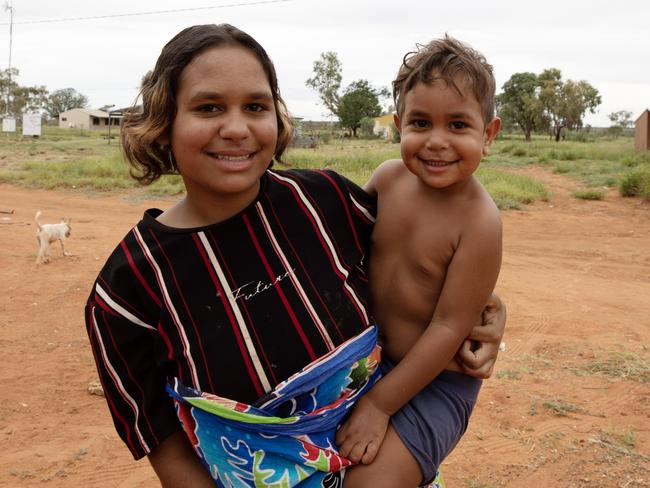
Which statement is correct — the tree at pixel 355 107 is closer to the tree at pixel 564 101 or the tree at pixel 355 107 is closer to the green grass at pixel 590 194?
the tree at pixel 564 101

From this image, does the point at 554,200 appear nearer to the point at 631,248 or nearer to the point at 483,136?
the point at 631,248

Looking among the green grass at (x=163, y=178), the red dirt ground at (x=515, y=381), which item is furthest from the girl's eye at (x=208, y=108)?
the green grass at (x=163, y=178)

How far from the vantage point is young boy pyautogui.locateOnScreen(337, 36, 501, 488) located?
5.26 feet

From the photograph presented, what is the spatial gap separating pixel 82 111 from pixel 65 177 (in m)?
51.8

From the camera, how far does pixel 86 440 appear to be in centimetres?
367

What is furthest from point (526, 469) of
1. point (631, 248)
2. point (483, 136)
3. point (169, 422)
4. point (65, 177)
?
point (65, 177)

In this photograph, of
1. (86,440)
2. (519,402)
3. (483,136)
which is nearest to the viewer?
(483,136)

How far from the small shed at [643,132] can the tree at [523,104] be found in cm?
2165

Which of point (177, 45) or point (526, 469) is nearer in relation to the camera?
point (177, 45)

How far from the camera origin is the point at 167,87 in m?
1.52

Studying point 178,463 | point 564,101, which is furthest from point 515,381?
point 564,101

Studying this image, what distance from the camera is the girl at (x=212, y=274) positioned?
145 centimetres

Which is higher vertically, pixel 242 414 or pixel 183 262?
pixel 183 262

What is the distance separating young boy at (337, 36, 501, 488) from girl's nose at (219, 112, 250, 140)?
0.48m
